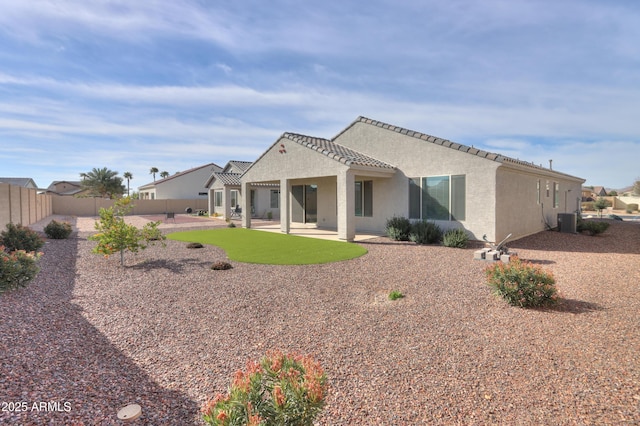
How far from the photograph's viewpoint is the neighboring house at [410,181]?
566 inches

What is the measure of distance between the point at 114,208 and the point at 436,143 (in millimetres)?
13405

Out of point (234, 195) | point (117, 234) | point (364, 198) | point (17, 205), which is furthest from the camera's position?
point (234, 195)

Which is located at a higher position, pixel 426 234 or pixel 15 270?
pixel 426 234

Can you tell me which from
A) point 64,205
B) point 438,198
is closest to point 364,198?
point 438,198

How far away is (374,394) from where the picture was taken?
399 centimetres

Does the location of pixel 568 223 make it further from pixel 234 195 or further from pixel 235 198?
pixel 234 195

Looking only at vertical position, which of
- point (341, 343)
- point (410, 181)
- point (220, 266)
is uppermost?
point (410, 181)

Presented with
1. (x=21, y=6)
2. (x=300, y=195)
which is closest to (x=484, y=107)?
(x=300, y=195)

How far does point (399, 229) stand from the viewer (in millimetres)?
15883

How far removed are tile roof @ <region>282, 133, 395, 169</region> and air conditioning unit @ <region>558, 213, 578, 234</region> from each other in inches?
421

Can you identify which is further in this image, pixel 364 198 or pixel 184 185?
pixel 184 185

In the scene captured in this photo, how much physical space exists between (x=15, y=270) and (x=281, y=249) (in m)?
8.44

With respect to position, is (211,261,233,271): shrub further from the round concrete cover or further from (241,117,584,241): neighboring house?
the round concrete cover

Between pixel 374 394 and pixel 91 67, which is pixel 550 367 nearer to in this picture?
pixel 374 394
